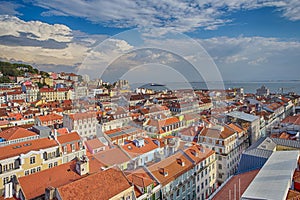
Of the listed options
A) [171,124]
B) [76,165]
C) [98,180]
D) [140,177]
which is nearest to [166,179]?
[140,177]

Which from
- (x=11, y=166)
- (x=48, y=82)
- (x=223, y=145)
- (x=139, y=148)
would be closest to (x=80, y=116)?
(x=11, y=166)

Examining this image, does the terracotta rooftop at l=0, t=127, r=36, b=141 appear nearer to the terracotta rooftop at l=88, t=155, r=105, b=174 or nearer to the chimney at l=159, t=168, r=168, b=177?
the terracotta rooftop at l=88, t=155, r=105, b=174

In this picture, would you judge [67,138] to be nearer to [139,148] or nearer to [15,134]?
[15,134]

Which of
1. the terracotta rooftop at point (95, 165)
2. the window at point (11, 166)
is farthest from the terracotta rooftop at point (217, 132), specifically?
the window at point (11, 166)

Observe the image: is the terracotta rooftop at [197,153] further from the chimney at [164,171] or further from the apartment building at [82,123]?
the apartment building at [82,123]

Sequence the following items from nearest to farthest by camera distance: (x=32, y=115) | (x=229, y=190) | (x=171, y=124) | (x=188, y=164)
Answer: (x=229, y=190)
(x=188, y=164)
(x=171, y=124)
(x=32, y=115)

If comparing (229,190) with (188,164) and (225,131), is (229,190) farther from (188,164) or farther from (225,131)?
(225,131)
